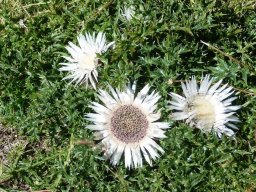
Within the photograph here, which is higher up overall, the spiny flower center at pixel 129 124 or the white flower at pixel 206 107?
the white flower at pixel 206 107

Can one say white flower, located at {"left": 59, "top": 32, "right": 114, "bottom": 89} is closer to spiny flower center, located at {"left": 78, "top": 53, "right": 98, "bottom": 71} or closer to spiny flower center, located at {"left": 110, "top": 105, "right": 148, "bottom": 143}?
spiny flower center, located at {"left": 78, "top": 53, "right": 98, "bottom": 71}

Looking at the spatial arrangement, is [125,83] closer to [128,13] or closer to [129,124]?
[129,124]

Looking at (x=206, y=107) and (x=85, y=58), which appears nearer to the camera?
(x=206, y=107)

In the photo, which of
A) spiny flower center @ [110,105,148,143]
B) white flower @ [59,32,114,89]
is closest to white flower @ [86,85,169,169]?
spiny flower center @ [110,105,148,143]

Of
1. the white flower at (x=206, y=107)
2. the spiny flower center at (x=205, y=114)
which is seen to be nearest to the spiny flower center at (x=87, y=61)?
the white flower at (x=206, y=107)

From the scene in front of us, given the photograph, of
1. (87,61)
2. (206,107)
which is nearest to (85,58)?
(87,61)

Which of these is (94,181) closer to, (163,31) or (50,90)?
(50,90)

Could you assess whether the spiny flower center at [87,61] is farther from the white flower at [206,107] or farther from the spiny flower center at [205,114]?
the spiny flower center at [205,114]

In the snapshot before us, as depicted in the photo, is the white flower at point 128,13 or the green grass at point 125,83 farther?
the white flower at point 128,13
